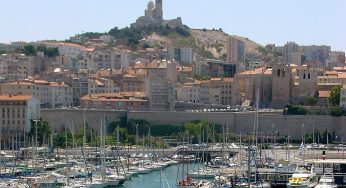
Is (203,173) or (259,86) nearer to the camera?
(203,173)

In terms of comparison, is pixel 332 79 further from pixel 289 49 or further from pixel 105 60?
pixel 289 49

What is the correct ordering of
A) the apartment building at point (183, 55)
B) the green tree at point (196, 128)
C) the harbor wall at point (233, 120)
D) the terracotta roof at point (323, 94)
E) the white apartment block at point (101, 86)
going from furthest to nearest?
the apartment building at point (183, 55), the white apartment block at point (101, 86), the terracotta roof at point (323, 94), the harbor wall at point (233, 120), the green tree at point (196, 128)

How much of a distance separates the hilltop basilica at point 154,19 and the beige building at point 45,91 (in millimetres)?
45310

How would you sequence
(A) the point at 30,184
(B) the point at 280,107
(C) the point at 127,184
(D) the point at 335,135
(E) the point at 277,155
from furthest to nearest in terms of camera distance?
(B) the point at 280,107, (D) the point at 335,135, (E) the point at 277,155, (C) the point at 127,184, (A) the point at 30,184

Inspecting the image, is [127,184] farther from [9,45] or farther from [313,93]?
[9,45]

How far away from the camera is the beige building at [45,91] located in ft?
213

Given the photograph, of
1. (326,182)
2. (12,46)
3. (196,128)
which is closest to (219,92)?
(196,128)

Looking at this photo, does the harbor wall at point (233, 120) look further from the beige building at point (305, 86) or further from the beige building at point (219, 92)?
the beige building at point (219, 92)

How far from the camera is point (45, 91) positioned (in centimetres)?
6662

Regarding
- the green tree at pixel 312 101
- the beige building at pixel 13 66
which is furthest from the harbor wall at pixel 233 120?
the beige building at pixel 13 66

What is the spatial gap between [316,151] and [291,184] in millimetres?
12670

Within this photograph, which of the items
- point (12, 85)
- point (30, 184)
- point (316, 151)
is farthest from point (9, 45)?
point (30, 184)

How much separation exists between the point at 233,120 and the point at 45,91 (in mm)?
→ 13920

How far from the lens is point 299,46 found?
115438 mm
